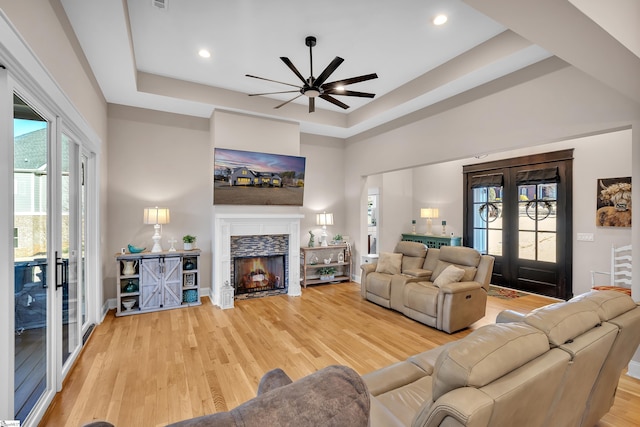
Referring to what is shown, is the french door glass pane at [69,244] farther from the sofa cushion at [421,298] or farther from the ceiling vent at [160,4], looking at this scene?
the sofa cushion at [421,298]

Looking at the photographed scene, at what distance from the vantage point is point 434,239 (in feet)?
22.5

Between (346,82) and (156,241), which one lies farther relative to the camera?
(156,241)

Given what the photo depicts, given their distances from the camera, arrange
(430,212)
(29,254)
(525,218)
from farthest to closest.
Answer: (430,212) < (525,218) < (29,254)

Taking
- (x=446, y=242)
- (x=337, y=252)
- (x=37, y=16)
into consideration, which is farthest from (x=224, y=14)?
(x=446, y=242)

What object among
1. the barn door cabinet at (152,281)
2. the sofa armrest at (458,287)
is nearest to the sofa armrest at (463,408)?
the sofa armrest at (458,287)

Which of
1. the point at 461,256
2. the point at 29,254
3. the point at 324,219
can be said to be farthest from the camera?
the point at 324,219

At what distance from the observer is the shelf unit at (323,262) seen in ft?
19.0

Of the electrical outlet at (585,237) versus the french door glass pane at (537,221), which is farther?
the french door glass pane at (537,221)

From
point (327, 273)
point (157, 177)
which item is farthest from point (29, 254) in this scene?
point (327, 273)

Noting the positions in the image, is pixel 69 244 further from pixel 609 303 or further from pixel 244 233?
pixel 609 303

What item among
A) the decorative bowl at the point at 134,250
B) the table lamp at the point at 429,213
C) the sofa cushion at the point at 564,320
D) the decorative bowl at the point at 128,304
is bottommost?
the decorative bowl at the point at 128,304

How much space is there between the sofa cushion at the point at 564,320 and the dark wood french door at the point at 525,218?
4404mm

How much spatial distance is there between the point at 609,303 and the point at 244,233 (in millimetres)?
4439

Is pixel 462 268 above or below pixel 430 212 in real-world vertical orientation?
below
